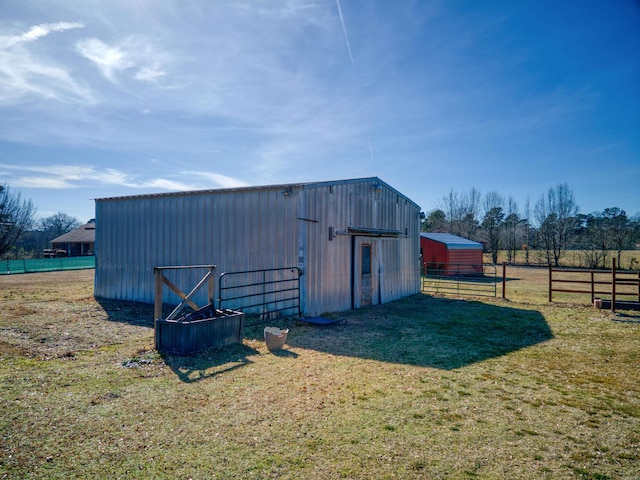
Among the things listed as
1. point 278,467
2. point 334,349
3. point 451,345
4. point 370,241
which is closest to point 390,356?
point 334,349

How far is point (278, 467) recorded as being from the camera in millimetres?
3377

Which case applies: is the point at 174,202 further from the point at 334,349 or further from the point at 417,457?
the point at 417,457

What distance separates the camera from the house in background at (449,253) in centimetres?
2487

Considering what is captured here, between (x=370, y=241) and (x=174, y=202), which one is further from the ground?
(x=174, y=202)

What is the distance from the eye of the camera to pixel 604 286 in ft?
65.5

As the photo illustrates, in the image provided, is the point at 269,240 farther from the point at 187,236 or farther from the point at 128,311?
the point at 128,311

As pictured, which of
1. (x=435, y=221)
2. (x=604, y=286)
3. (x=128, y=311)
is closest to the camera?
(x=128, y=311)

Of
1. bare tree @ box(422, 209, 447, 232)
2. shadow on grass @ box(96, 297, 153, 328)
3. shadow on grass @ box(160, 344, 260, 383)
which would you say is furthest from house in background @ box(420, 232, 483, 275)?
bare tree @ box(422, 209, 447, 232)

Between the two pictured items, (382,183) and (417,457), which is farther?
(382,183)

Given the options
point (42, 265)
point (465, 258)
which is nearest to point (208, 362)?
point (465, 258)

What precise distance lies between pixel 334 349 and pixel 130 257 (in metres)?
9.45

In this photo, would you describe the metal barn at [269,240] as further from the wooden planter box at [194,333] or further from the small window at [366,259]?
the wooden planter box at [194,333]

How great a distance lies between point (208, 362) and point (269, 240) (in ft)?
15.1

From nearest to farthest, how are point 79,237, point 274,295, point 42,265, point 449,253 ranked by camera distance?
point 274,295
point 449,253
point 42,265
point 79,237
